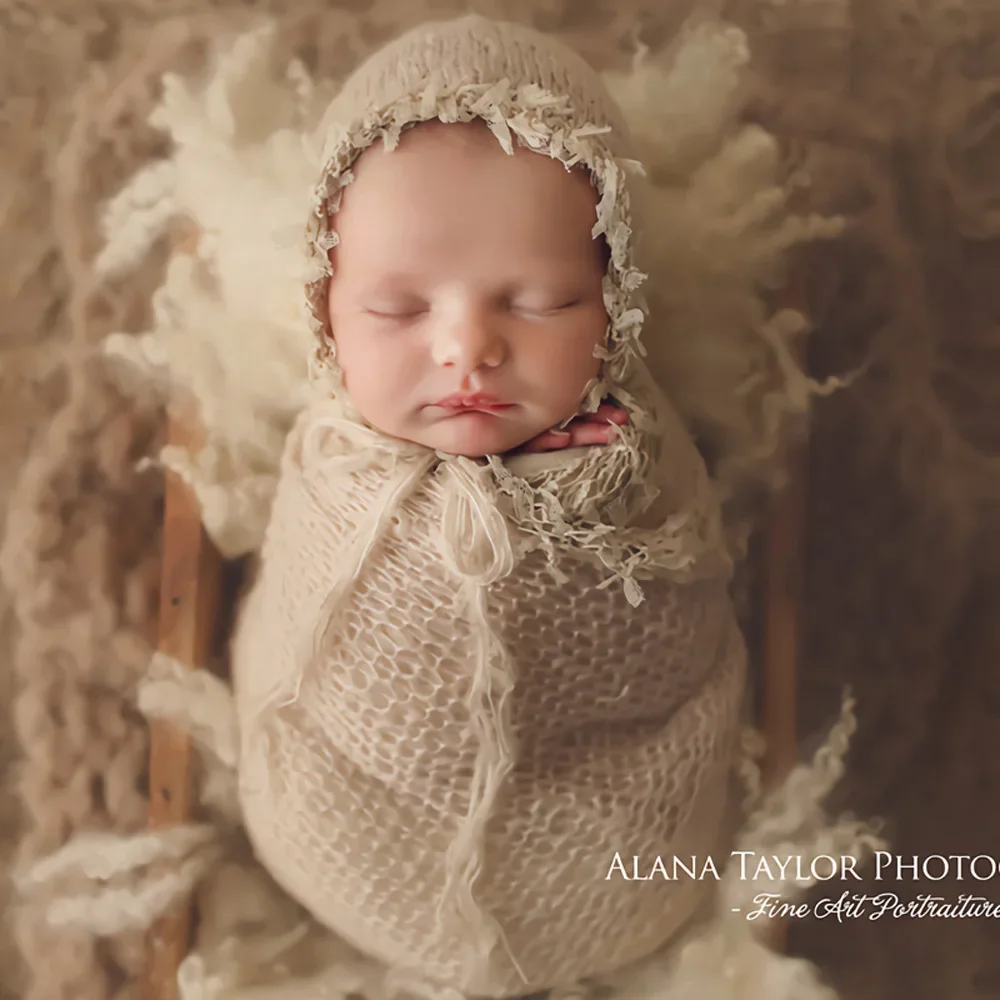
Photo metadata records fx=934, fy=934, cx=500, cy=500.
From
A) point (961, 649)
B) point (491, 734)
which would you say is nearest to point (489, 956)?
point (491, 734)

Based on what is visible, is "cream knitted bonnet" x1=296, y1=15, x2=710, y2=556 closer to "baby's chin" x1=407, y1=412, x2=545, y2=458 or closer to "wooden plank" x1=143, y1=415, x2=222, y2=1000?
"baby's chin" x1=407, y1=412, x2=545, y2=458

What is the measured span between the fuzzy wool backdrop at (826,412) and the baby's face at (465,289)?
301 millimetres

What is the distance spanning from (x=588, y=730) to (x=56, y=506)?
1.62 ft

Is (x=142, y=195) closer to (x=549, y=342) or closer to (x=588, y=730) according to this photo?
(x=549, y=342)

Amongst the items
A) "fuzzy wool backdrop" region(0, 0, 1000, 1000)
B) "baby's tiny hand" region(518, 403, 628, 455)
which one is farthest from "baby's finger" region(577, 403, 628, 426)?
"fuzzy wool backdrop" region(0, 0, 1000, 1000)

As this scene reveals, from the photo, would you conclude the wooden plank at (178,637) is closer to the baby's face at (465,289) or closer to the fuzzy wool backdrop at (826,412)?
the fuzzy wool backdrop at (826,412)

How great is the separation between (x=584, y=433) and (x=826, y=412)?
0.33 metres

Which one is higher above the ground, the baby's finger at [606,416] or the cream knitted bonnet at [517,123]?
the cream knitted bonnet at [517,123]

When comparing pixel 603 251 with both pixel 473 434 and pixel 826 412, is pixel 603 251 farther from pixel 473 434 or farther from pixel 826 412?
pixel 826 412

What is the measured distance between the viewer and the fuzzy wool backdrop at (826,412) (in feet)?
2.55

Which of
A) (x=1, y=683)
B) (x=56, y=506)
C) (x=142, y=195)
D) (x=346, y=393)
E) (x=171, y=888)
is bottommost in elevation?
(x=171, y=888)

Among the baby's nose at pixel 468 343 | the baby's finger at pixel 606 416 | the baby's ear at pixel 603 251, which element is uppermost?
the baby's ear at pixel 603 251

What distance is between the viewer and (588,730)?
632mm

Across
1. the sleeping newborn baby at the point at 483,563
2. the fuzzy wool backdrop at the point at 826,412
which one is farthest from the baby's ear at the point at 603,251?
the fuzzy wool backdrop at the point at 826,412
